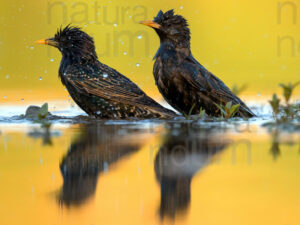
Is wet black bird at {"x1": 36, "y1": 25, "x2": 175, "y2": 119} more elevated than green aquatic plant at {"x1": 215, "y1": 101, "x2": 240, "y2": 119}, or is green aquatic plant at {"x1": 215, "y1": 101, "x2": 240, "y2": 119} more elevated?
wet black bird at {"x1": 36, "y1": 25, "x2": 175, "y2": 119}

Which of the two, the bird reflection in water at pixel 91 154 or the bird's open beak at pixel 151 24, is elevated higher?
the bird's open beak at pixel 151 24

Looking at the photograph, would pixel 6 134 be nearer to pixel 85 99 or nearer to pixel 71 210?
pixel 85 99

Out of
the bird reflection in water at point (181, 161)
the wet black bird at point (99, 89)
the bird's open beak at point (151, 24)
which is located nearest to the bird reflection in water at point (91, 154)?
the bird reflection in water at point (181, 161)

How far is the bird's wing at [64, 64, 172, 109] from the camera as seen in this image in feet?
25.8

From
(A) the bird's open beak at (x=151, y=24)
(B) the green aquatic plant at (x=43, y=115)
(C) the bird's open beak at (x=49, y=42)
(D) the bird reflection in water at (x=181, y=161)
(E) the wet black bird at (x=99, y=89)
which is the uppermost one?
(A) the bird's open beak at (x=151, y=24)

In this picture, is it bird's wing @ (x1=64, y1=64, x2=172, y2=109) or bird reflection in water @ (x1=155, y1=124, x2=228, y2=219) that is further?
bird's wing @ (x1=64, y1=64, x2=172, y2=109)

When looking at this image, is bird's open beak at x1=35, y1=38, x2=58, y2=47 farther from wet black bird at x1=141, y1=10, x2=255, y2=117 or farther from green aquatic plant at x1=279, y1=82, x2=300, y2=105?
green aquatic plant at x1=279, y1=82, x2=300, y2=105

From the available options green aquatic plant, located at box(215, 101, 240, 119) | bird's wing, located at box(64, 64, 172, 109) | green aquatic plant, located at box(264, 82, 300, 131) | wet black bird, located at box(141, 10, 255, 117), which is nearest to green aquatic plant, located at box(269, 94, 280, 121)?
green aquatic plant, located at box(264, 82, 300, 131)

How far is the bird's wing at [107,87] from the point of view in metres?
7.87

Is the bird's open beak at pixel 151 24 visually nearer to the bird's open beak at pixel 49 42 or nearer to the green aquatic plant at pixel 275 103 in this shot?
the bird's open beak at pixel 49 42

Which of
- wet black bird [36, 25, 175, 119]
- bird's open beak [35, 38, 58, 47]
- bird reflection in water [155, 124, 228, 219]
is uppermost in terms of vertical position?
bird's open beak [35, 38, 58, 47]

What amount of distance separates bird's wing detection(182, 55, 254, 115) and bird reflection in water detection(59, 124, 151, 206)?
145 centimetres

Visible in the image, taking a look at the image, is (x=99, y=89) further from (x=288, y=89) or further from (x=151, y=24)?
(x=288, y=89)

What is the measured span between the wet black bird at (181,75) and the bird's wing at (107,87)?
41cm
